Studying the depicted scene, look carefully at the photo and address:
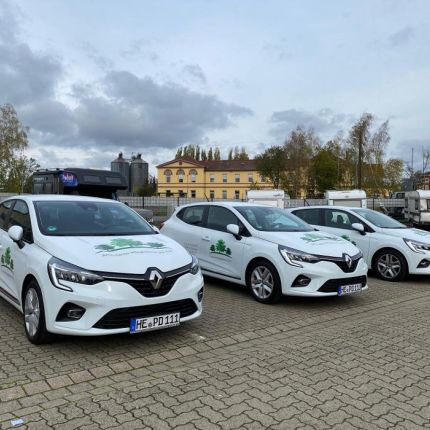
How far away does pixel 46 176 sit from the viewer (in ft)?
49.1

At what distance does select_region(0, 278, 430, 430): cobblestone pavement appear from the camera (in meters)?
3.29

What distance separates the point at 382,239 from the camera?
31.0 ft

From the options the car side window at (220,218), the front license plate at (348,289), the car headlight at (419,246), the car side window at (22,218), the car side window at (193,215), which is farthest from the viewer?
the car headlight at (419,246)

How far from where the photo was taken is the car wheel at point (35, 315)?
4488 millimetres

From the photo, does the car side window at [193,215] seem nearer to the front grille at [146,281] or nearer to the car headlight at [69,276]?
the front grille at [146,281]

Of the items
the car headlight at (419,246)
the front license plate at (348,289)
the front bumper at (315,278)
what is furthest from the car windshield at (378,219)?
the front bumper at (315,278)

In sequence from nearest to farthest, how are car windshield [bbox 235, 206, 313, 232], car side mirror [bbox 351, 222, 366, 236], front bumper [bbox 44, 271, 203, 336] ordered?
front bumper [bbox 44, 271, 203, 336]
car windshield [bbox 235, 206, 313, 232]
car side mirror [bbox 351, 222, 366, 236]

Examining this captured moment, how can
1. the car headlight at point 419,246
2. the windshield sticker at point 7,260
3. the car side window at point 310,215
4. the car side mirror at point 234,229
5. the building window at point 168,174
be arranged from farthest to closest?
the building window at point 168,174, the car side window at point 310,215, the car headlight at point 419,246, the car side mirror at point 234,229, the windshield sticker at point 7,260

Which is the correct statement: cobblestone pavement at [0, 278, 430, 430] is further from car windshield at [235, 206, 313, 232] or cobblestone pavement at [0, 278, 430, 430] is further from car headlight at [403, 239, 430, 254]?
car headlight at [403, 239, 430, 254]

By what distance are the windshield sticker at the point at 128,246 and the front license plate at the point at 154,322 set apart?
2.45 feet

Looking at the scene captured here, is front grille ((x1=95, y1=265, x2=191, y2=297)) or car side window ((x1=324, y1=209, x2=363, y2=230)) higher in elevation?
car side window ((x1=324, y1=209, x2=363, y2=230))

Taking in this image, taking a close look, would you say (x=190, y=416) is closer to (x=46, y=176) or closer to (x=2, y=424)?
(x=2, y=424)

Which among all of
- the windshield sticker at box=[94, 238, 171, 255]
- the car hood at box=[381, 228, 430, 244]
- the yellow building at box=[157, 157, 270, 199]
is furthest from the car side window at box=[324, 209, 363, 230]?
the yellow building at box=[157, 157, 270, 199]

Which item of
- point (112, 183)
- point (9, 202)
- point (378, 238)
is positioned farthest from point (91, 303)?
point (112, 183)
